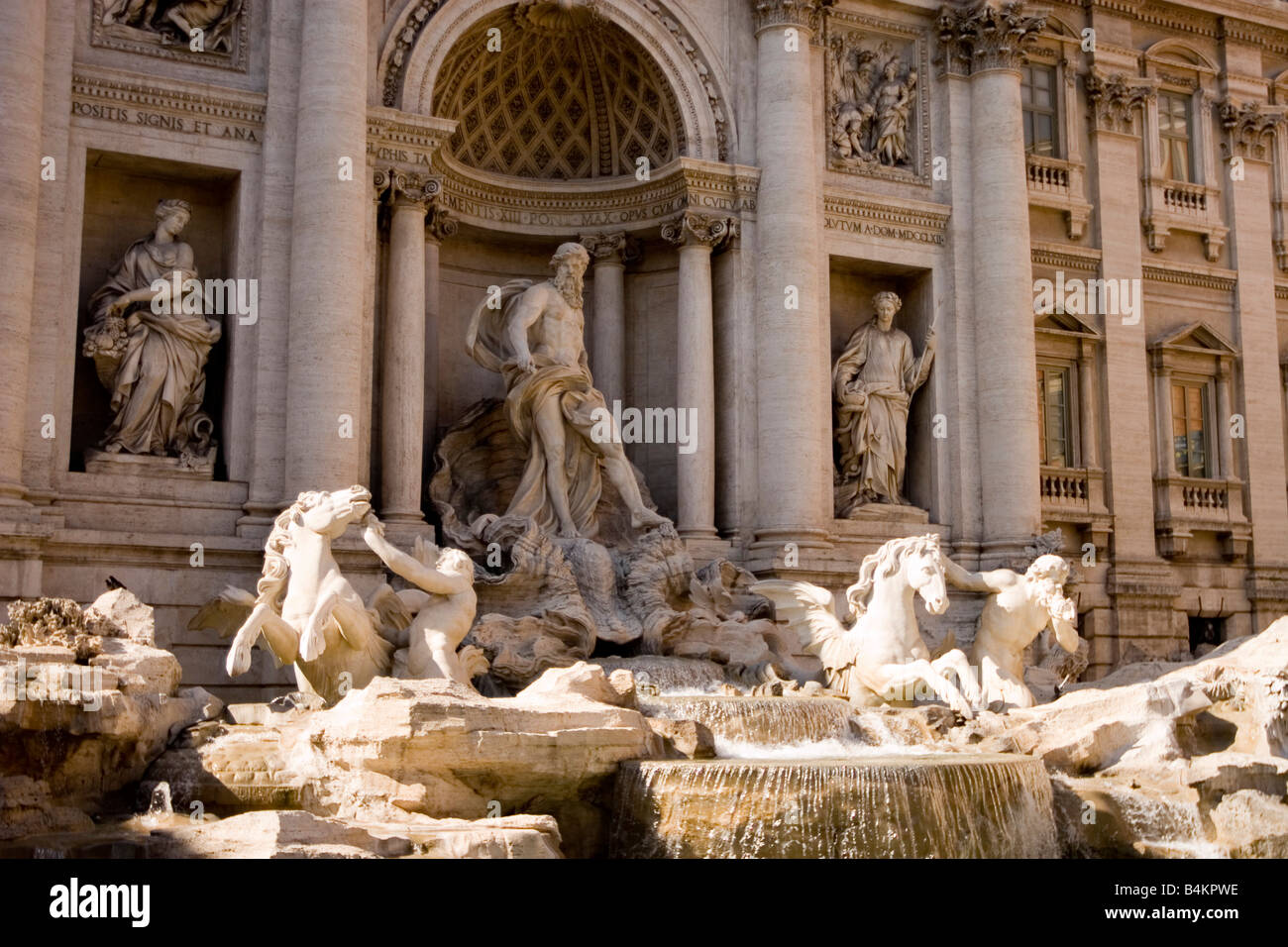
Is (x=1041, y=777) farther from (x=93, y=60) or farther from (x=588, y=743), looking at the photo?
(x=93, y=60)

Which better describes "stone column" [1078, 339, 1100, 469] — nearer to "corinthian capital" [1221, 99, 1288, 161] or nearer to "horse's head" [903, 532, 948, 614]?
"corinthian capital" [1221, 99, 1288, 161]

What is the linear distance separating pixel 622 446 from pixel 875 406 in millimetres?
3991

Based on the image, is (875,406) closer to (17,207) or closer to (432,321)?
(432,321)

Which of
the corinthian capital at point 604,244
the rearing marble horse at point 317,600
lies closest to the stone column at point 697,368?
the corinthian capital at point 604,244

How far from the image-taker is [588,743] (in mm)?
11852

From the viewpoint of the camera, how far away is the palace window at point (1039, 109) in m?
23.7

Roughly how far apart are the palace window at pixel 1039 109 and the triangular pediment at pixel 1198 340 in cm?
341

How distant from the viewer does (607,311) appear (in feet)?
68.3

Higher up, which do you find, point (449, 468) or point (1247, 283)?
point (1247, 283)

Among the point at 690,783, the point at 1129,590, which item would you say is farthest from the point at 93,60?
the point at 1129,590

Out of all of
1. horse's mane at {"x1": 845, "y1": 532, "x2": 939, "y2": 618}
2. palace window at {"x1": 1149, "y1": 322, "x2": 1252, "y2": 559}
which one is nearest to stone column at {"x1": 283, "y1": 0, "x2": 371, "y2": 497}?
horse's mane at {"x1": 845, "y1": 532, "x2": 939, "y2": 618}

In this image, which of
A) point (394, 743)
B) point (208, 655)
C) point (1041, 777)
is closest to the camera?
point (394, 743)

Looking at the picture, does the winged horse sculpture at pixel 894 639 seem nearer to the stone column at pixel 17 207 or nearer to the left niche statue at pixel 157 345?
the left niche statue at pixel 157 345

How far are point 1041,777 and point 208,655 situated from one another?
28.4 feet
